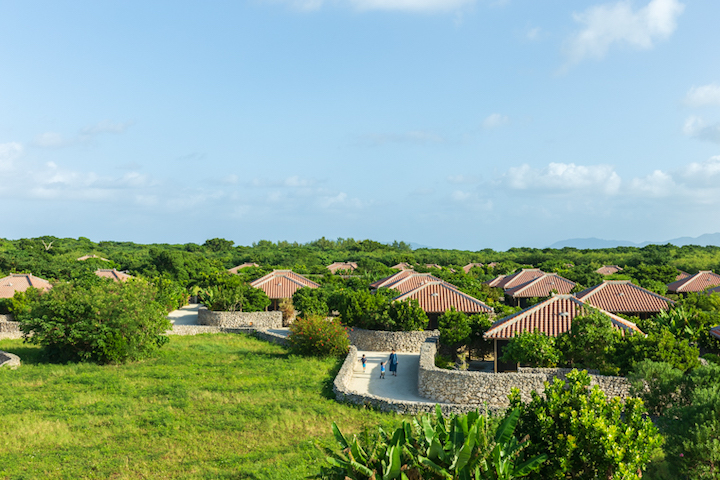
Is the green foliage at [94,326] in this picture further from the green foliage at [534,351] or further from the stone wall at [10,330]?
the green foliage at [534,351]

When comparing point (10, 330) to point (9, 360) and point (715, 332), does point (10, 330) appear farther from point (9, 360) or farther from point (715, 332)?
point (715, 332)

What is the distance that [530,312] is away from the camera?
26.3m

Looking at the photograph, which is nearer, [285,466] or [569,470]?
[569,470]

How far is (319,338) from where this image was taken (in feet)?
98.5

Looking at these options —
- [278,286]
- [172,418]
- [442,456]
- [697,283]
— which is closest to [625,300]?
[697,283]

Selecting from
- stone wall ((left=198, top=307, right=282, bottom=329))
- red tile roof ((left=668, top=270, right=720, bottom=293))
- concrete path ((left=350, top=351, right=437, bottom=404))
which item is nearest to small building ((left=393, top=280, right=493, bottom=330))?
concrete path ((left=350, top=351, right=437, bottom=404))

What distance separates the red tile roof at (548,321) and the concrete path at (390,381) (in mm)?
4480

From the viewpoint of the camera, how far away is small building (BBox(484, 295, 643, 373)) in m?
24.9

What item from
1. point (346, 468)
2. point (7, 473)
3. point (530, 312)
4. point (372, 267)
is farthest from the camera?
point (372, 267)

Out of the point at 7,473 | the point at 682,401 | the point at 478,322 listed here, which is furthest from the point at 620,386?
the point at 7,473

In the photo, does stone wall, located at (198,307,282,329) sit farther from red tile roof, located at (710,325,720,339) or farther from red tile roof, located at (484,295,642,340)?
red tile roof, located at (710,325,720,339)

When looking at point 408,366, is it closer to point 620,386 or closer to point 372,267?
point 620,386

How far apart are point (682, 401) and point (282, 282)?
3831 centimetres

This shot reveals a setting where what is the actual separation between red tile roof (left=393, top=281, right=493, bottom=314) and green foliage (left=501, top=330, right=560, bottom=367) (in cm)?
1166
